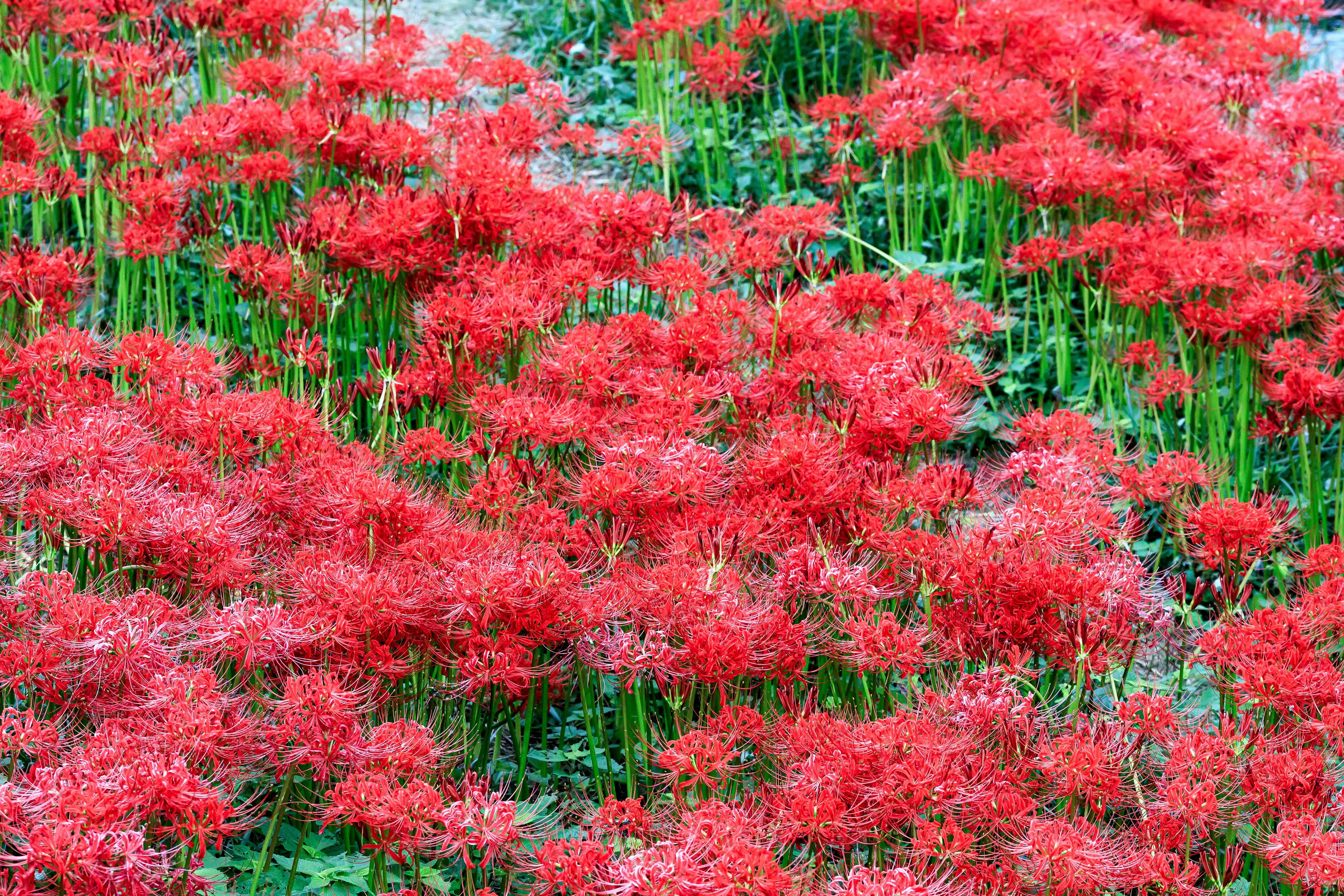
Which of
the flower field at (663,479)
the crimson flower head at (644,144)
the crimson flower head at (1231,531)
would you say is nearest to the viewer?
the flower field at (663,479)

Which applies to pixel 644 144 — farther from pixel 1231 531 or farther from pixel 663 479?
pixel 1231 531

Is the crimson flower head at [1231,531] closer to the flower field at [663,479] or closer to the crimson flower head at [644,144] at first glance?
the flower field at [663,479]

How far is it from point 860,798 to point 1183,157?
3.79 metres

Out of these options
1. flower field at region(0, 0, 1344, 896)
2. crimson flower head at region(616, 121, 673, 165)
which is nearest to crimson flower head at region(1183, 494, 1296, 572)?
flower field at region(0, 0, 1344, 896)

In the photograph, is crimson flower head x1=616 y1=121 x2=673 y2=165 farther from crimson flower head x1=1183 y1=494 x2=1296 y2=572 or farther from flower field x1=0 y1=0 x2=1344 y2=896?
crimson flower head x1=1183 y1=494 x2=1296 y2=572

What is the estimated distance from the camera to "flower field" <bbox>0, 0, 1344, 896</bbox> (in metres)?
2.73

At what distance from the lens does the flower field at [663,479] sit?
2.73 meters

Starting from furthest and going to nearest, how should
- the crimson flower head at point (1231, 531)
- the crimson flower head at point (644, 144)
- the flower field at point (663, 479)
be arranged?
the crimson flower head at point (644, 144)
the crimson flower head at point (1231, 531)
the flower field at point (663, 479)

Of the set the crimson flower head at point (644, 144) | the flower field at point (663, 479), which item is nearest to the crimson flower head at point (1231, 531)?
the flower field at point (663, 479)

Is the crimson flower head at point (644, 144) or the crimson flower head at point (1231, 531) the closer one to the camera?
the crimson flower head at point (1231, 531)

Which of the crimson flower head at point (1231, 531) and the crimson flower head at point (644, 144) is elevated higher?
the crimson flower head at point (644, 144)

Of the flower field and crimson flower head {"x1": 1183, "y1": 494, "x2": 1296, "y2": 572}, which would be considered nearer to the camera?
the flower field

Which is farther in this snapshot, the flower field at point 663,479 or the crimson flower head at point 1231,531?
the crimson flower head at point 1231,531

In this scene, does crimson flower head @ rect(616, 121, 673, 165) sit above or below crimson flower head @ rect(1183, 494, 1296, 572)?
above
